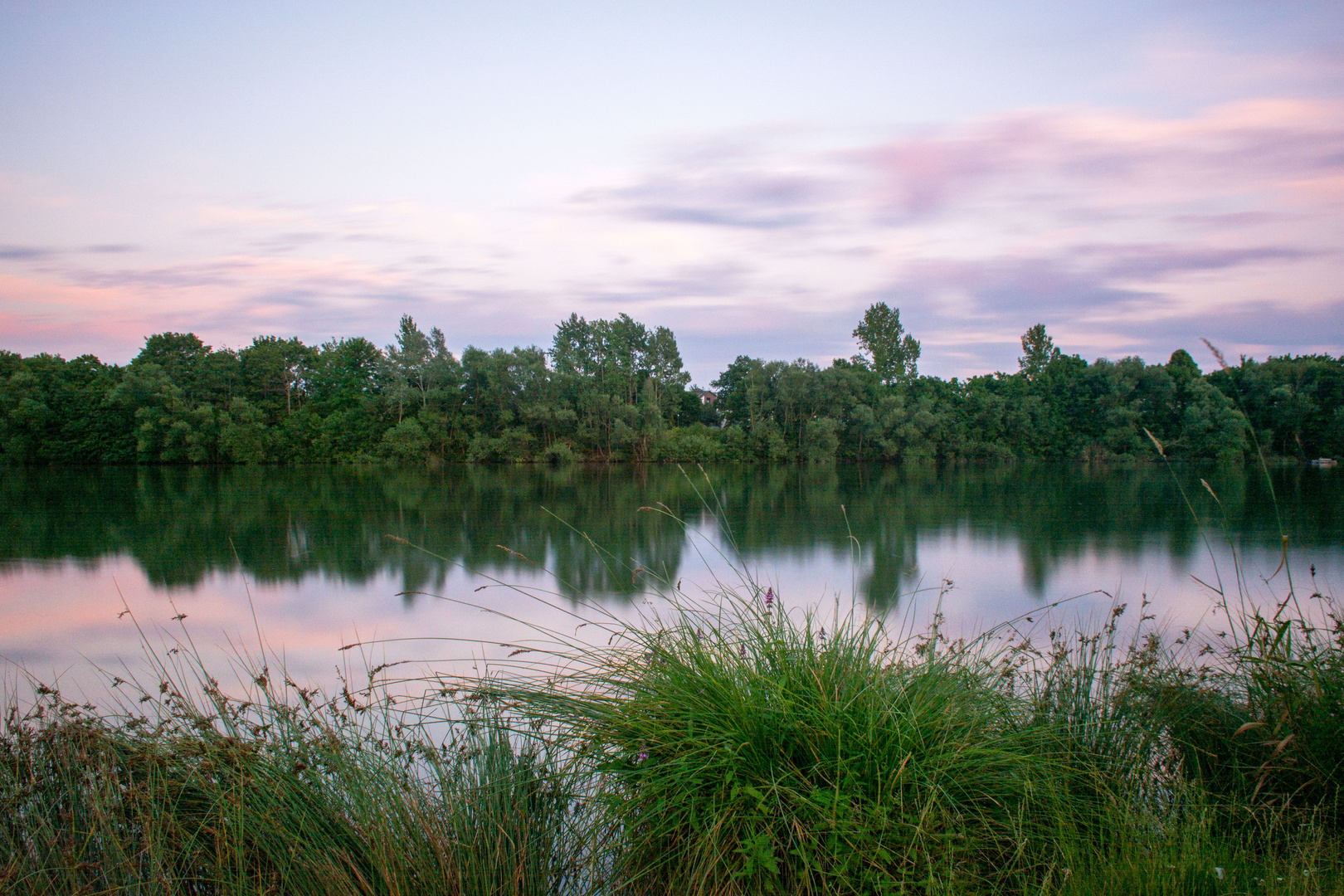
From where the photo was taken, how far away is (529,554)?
1382 centimetres

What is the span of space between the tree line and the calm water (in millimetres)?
20819

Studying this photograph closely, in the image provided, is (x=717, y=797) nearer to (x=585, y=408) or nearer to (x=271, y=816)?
(x=271, y=816)

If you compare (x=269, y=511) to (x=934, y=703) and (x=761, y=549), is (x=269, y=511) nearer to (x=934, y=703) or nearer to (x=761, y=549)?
(x=761, y=549)

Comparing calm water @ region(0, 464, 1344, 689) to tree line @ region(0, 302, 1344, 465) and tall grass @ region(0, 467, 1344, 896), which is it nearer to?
tall grass @ region(0, 467, 1344, 896)

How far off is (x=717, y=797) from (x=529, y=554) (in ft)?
38.4

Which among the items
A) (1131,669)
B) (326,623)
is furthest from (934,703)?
(326,623)

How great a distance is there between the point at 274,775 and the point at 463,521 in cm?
1664

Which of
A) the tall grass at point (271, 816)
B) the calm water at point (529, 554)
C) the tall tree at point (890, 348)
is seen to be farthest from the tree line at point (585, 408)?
the tall grass at point (271, 816)

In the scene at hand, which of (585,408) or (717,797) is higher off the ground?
(585,408)

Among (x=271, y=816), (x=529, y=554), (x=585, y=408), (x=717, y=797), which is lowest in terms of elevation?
(x=529, y=554)

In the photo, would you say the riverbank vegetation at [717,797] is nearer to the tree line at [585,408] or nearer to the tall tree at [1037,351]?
the tree line at [585,408]

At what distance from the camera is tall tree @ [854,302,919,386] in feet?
213

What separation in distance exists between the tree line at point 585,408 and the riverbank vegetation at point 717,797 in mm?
47293

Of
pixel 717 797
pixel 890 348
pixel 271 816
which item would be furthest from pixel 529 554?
pixel 890 348
